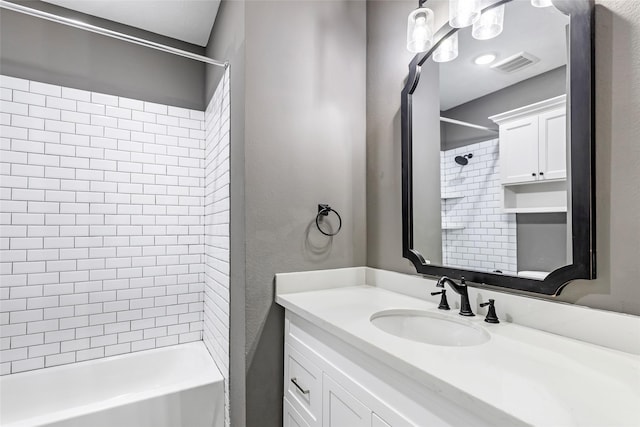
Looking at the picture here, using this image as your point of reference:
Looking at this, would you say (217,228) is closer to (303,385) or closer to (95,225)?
(95,225)

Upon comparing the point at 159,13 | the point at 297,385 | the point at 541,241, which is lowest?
the point at 297,385

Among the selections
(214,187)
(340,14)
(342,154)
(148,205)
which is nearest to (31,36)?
(148,205)

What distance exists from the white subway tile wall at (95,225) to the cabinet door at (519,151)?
6.79 feet

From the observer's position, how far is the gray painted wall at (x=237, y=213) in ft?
4.96

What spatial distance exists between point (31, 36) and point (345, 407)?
2754mm

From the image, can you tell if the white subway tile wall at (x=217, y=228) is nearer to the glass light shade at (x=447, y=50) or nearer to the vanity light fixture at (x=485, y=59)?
the glass light shade at (x=447, y=50)

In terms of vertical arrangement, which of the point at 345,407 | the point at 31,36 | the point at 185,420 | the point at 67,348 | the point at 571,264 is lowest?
the point at 185,420

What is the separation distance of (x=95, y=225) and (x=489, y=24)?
8.10ft

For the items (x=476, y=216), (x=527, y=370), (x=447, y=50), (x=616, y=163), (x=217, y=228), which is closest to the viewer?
(x=527, y=370)

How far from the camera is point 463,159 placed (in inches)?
52.0

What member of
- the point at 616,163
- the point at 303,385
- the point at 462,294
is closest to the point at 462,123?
the point at 616,163

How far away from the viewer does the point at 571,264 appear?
0.95m

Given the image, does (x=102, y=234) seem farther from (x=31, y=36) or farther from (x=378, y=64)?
→ (x=378, y=64)

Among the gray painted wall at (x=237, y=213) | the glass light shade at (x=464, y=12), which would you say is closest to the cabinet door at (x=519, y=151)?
the glass light shade at (x=464, y=12)
